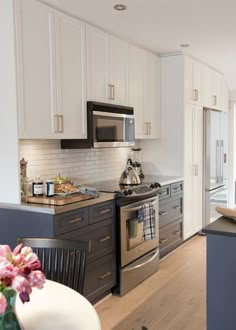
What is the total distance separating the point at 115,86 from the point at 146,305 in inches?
85.8

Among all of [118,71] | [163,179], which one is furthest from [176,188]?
[118,71]

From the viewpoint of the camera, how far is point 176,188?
4551mm

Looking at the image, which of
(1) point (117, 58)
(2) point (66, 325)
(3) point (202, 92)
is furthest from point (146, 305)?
(3) point (202, 92)

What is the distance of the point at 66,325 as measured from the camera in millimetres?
1267

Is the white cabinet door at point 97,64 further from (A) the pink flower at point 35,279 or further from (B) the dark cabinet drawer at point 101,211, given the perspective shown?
(A) the pink flower at point 35,279

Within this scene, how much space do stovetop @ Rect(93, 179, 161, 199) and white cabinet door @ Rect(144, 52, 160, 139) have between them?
898 mm

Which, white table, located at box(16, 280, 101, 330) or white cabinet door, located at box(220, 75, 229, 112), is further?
white cabinet door, located at box(220, 75, 229, 112)

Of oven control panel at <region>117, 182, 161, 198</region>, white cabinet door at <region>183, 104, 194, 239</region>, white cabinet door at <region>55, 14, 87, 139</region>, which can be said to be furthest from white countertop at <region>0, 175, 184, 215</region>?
white cabinet door at <region>183, 104, 194, 239</region>

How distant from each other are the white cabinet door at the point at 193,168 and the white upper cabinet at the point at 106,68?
45.4 inches

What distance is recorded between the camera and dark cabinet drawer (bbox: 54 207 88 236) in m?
2.66

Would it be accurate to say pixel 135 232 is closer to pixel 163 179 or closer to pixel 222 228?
pixel 163 179

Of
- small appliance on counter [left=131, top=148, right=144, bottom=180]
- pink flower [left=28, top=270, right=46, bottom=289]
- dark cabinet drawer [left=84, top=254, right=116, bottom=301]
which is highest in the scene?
small appliance on counter [left=131, top=148, right=144, bottom=180]

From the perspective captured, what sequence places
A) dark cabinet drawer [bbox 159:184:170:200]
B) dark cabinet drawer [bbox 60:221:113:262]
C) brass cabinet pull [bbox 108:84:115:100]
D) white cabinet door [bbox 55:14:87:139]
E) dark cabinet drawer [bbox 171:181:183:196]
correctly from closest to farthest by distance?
dark cabinet drawer [bbox 60:221:113:262] < white cabinet door [bbox 55:14:87:139] < brass cabinet pull [bbox 108:84:115:100] < dark cabinet drawer [bbox 159:184:170:200] < dark cabinet drawer [bbox 171:181:183:196]

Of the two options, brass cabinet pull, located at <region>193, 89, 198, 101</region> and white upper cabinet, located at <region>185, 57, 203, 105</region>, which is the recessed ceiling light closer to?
white upper cabinet, located at <region>185, 57, 203, 105</region>
